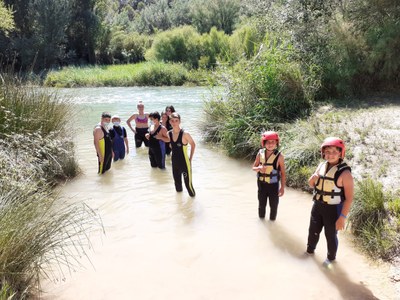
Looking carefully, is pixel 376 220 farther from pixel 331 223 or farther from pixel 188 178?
pixel 188 178

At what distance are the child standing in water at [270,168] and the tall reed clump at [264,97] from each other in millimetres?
2921

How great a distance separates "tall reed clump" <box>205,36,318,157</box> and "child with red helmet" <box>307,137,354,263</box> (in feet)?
12.8

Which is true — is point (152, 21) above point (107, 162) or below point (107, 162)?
above

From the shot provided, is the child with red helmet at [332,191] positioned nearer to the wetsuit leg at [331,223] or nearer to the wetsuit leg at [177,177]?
the wetsuit leg at [331,223]

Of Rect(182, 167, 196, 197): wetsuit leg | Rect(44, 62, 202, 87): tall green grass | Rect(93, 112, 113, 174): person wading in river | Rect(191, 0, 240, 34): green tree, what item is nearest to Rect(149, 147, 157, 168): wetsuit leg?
Rect(93, 112, 113, 174): person wading in river

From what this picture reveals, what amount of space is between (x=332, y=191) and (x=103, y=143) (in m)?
4.79

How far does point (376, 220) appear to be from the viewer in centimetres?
433

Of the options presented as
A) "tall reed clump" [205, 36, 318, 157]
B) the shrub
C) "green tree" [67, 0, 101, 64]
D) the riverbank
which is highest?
"green tree" [67, 0, 101, 64]

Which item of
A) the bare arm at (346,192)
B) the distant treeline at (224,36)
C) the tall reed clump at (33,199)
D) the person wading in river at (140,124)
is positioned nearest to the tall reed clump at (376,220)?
the bare arm at (346,192)

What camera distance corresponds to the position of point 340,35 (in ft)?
29.3

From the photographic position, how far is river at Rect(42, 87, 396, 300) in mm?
3645

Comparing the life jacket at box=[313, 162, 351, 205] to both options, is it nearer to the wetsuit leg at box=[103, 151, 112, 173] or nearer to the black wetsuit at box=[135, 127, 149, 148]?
the wetsuit leg at box=[103, 151, 112, 173]

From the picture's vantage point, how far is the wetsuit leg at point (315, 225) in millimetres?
3888

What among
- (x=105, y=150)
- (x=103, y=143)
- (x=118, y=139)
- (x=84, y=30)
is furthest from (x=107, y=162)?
(x=84, y=30)
